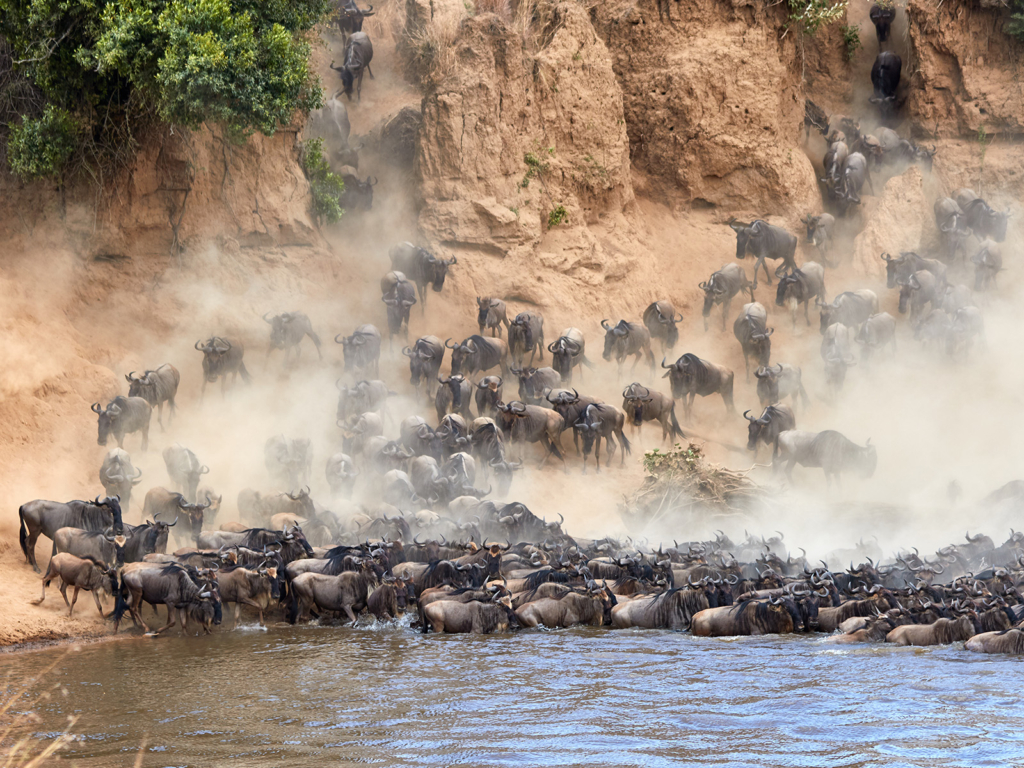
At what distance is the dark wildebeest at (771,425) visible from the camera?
2227 cm

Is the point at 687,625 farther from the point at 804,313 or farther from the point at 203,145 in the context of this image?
the point at 203,145

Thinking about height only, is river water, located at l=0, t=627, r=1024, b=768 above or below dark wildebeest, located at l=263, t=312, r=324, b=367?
below

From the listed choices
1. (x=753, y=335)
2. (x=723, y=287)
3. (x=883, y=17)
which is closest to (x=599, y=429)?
(x=753, y=335)

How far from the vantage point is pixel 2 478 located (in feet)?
56.7

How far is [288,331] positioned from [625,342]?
7.55 m

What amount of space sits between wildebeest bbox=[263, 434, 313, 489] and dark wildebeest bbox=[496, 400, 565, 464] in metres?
4.19

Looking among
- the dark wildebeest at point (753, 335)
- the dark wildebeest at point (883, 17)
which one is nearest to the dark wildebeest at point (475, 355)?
the dark wildebeest at point (753, 335)

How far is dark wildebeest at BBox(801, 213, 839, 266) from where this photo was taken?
91.5ft

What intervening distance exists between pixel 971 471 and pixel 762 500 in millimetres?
4687

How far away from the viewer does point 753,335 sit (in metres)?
24.4

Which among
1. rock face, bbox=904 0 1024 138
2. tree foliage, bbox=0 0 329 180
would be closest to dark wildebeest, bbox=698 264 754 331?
rock face, bbox=904 0 1024 138

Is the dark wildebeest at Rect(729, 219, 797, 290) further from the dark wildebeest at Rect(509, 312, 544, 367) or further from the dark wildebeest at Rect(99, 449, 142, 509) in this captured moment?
the dark wildebeest at Rect(99, 449, 142, 509)

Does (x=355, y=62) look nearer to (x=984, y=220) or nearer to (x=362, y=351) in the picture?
(x=362, y=351)

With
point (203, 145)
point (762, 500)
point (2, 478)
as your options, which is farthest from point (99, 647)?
point (203, 145)
